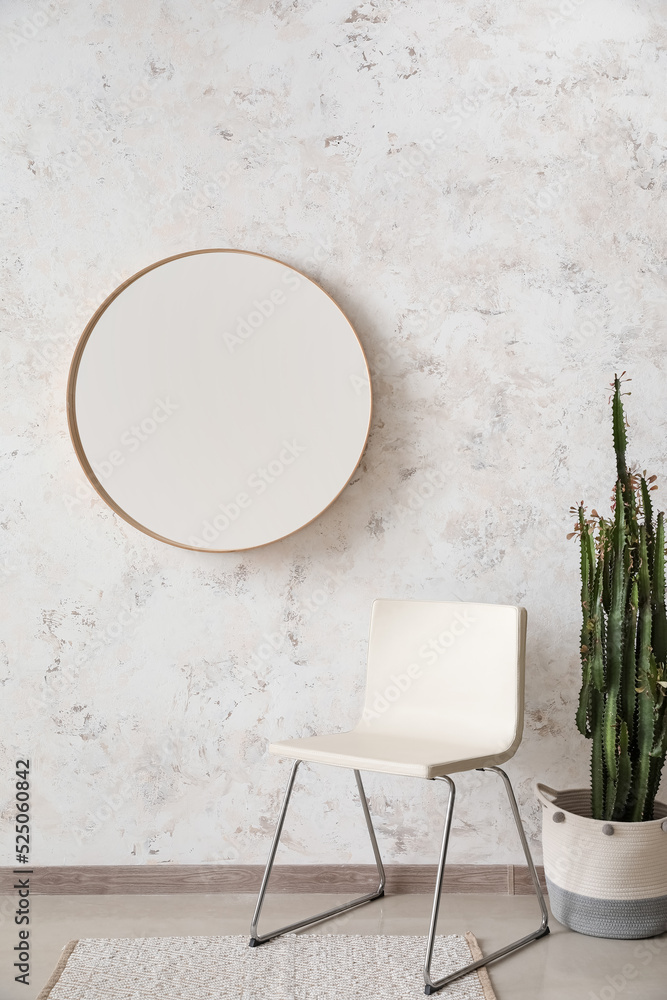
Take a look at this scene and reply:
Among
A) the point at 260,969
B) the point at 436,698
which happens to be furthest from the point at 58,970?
the point at 436,698

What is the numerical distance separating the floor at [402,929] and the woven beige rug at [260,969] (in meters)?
0.04

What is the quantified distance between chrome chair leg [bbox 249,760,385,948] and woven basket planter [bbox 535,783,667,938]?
455 mm

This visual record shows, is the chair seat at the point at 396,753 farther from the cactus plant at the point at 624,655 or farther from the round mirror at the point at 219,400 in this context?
the round mirror at the point at 219,400

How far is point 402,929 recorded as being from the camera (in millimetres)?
1898

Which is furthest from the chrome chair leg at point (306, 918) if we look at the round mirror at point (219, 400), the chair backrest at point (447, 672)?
the round mirror at point (219, 400)

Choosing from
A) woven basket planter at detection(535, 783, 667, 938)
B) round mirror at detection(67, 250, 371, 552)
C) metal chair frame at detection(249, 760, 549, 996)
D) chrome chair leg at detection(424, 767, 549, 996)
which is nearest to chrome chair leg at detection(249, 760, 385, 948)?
metal chair frame at detection(249, 760, 549, 996)

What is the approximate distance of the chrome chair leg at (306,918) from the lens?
1.81 meters

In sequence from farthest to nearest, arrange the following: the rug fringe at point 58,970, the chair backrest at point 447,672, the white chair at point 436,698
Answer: the chair backrest at point 447,672 < the white chair at point 436,698 < the rug fringe at point 58,970

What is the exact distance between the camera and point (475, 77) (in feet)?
7.22

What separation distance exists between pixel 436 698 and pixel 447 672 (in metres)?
0.07

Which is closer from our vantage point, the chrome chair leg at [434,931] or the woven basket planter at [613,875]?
the chrome chair leg at [434,931]

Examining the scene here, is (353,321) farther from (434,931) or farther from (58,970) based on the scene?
(58,970)

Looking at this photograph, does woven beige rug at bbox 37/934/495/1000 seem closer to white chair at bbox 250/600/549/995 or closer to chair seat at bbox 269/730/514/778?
white chair at bbox 250/600/549/995

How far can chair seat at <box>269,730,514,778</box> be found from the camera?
63.3 inches
